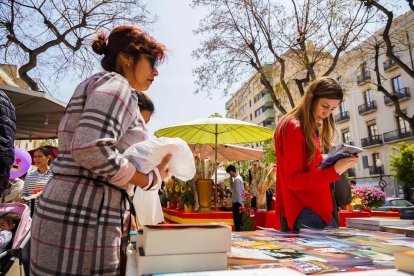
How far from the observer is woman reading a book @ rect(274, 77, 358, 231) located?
160cm

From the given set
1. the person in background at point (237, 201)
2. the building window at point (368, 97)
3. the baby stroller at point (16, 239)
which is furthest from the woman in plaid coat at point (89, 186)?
the building window at point (368, 97)

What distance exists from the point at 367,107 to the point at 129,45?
31.5 meters

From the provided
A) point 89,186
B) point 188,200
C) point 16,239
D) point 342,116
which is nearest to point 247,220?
point 188,200

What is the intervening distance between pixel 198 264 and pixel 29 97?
14.3 ft

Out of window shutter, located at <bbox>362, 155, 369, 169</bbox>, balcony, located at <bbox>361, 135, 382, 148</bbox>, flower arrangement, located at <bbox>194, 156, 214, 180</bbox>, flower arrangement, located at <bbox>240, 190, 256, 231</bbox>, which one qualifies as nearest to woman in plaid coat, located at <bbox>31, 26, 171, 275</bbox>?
flower arrangement, located at <bbox>194, 156, 214, 180</bbox>

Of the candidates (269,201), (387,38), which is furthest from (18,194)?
(387,38)

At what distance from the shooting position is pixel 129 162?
3.24 ft

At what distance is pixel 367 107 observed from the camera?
2861 cm

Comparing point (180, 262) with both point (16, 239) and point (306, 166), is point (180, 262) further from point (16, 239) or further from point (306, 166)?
point (16, 239)

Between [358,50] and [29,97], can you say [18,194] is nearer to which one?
[29,97]

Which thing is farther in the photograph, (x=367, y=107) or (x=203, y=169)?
(x=367, y=107)

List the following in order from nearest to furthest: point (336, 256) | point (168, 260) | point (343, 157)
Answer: point (168, 260) → point (336, 256) → point (343, 157)

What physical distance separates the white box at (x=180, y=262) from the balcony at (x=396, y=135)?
93.5ft

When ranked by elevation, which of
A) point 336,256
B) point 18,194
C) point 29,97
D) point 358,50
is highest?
point 358,50
